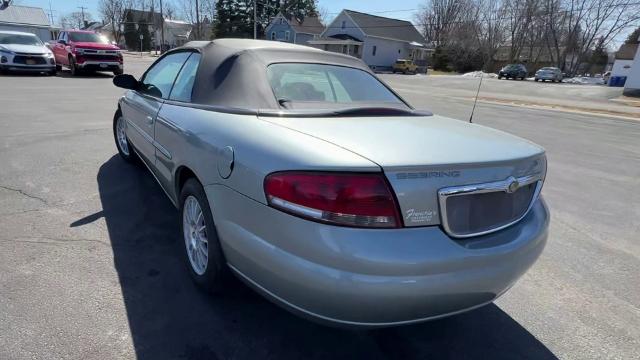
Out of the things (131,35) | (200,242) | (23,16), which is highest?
(23,16)

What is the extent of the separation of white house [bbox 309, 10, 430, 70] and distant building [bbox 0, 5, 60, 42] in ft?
106

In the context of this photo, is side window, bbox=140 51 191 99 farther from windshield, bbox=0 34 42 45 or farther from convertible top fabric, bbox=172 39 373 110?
windshield, bbox=0 34 42 45

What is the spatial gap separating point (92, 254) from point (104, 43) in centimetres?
1807

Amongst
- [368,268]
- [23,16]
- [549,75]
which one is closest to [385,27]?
[549,75]

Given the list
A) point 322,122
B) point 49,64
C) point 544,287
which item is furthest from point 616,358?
point 49,64

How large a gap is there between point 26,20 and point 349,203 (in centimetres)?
6225

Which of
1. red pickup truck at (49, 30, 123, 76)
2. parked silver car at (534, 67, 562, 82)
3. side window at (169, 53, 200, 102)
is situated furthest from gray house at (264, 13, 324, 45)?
side window at (169, 53, 200, 102)

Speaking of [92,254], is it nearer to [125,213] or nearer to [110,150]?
[125,213]

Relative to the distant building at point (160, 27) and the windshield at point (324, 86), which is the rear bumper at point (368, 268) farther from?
the distant building at point (160, 27)

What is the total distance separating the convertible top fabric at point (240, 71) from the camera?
2.63 m

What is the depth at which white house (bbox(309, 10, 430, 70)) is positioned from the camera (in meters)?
50.1

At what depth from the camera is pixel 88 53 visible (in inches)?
683

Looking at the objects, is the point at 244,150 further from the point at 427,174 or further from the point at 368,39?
the point at 368,39

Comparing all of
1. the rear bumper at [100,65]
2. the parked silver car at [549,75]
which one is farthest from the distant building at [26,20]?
the parked silver car at [549,75]
